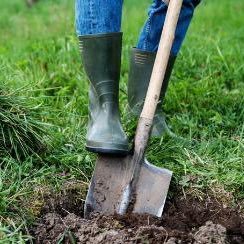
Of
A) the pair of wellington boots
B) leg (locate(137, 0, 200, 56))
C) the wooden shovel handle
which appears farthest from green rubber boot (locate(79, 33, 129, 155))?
leg (locate(137, 0, 200, 56))

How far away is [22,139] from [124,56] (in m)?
1.61

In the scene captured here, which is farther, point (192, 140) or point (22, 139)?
point (192, 140)

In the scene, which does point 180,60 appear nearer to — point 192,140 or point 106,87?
point 192,140

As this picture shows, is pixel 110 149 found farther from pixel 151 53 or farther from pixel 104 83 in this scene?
pixel 151 53

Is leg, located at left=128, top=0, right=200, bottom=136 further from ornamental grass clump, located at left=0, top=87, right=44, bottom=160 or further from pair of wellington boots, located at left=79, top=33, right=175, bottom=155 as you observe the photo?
ornamental grass clump, located at left=0, top=87, right=44, bottom=160

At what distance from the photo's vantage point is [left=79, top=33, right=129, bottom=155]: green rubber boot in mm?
2912

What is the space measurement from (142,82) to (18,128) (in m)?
0.70

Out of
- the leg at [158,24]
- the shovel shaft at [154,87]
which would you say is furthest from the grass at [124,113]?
the leg at [158,24]

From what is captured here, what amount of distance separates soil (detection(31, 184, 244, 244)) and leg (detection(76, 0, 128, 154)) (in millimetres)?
280

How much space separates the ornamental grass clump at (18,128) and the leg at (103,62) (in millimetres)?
269

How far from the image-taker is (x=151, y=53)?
331 centimetres

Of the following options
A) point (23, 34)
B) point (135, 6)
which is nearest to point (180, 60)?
point (23, 34)

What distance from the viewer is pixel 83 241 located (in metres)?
2.52

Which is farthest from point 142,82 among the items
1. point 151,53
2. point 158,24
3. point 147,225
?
point 147,225
